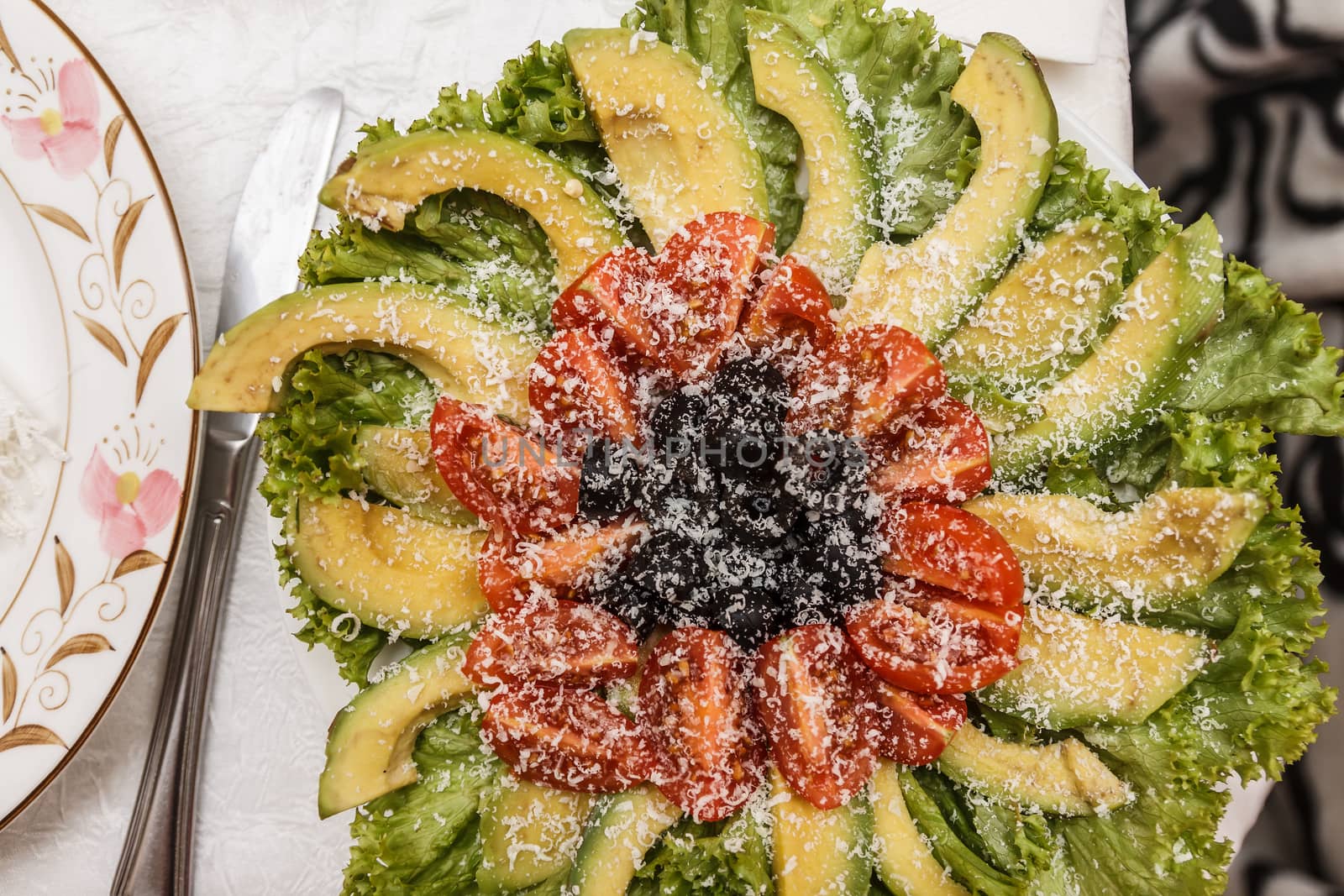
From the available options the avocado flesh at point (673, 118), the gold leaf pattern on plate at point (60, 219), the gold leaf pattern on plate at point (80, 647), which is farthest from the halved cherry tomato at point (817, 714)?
the gold leaf pattern on plate at point (60, 219)

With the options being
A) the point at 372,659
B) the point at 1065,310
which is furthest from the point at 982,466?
the point at 372,659

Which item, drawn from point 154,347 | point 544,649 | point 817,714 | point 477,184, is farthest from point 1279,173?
point 154,347

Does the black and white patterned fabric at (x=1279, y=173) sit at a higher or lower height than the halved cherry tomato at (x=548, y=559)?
higher

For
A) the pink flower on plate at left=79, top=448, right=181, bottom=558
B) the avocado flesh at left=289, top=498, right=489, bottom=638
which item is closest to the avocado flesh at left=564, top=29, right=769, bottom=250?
the avocado flesh at left=289, top=498, right=489, bottom=638

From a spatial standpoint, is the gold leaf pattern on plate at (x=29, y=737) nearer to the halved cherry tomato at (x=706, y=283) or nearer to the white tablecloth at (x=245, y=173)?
the white tablecloth at (x=245, y=173)

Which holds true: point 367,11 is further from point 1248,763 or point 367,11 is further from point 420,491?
point 1248,763

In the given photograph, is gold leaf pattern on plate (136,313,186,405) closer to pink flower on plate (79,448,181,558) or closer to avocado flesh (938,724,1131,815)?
pink flower on plate (79,448,181,558)
